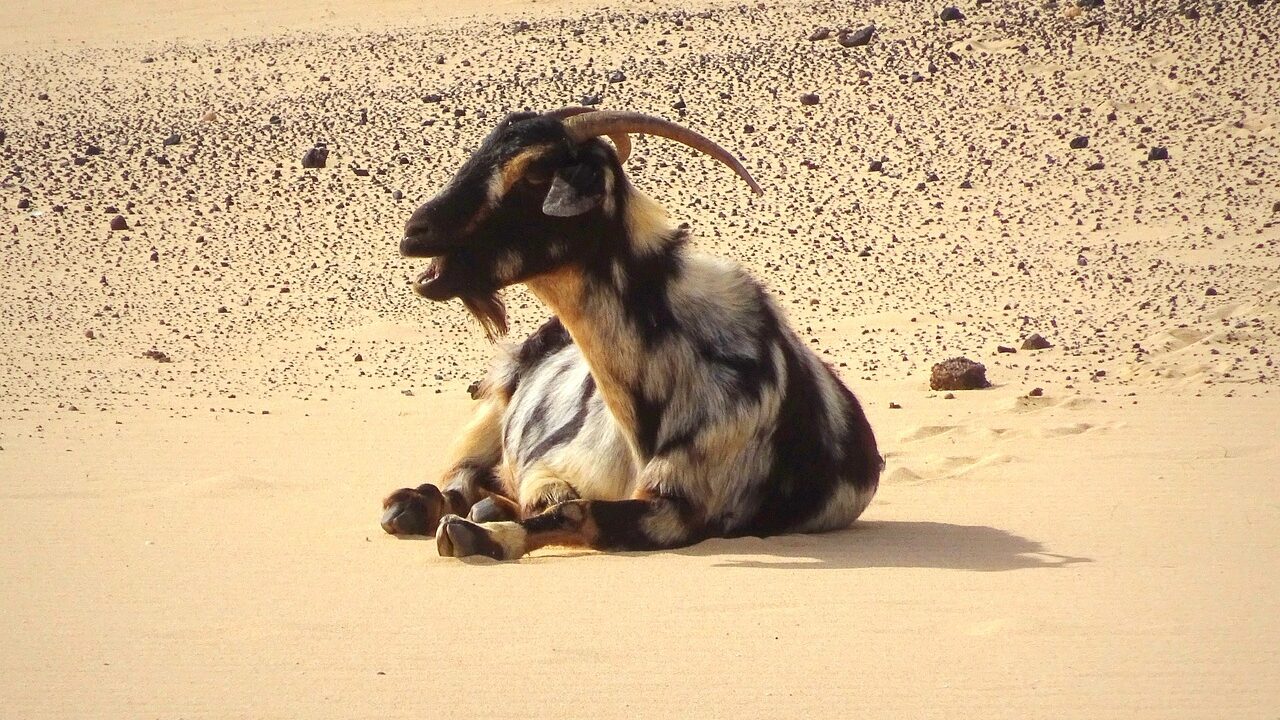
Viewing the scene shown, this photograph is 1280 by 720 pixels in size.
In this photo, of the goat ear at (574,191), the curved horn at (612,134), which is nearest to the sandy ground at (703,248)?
the goat ear at (574,191)

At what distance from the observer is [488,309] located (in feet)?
23.7

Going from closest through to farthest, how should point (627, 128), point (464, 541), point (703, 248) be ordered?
point (464, 541) → point (627, 128) → point (703, 248)

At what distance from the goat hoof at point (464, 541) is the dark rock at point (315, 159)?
37.9 ft

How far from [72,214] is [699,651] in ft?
44.0

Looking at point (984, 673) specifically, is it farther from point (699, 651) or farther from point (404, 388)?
point (404, 388)

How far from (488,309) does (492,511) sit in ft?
3.43

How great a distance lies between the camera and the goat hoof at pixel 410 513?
7.57 meters

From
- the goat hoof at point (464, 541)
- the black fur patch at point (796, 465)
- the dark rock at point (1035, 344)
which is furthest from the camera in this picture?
the dark rock at point (1035, 344)

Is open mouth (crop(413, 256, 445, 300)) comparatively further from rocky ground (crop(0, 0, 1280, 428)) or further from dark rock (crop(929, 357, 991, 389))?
rocky ground (crop(0, 0, 1280, 428))

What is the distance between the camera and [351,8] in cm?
2731

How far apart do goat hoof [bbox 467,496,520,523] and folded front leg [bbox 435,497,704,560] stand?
840 millimetres

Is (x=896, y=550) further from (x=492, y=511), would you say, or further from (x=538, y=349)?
(x=538, y=349)

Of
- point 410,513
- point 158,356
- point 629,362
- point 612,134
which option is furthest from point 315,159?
point 629,362

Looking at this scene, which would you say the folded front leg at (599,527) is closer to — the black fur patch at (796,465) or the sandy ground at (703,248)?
the sandy ground at (703,248)
